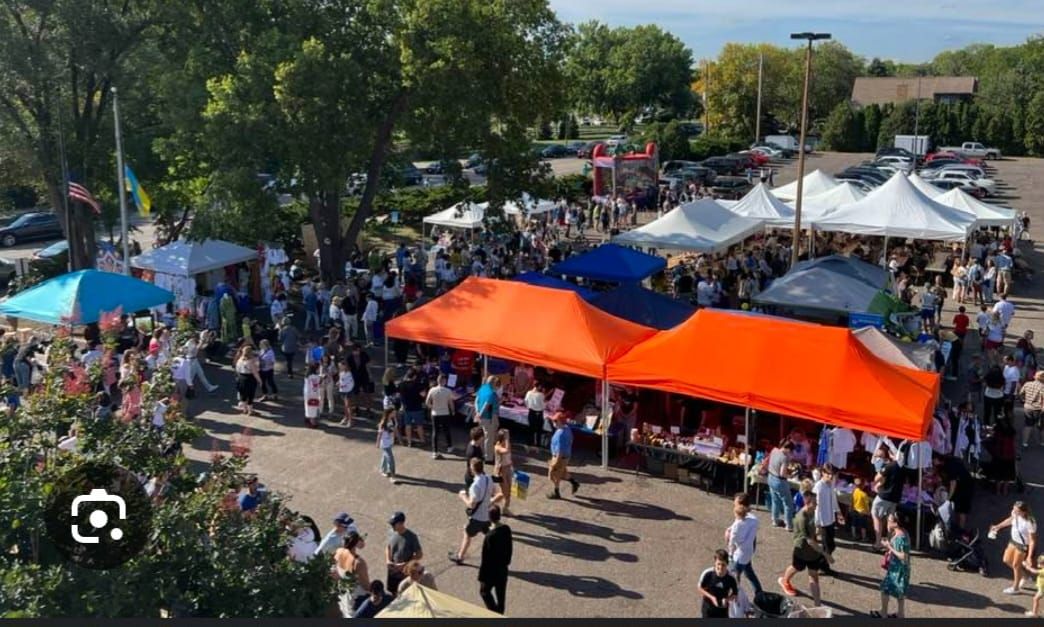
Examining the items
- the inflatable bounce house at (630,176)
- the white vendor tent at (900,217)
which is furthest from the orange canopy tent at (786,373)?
the inflatable bounce house at (630,176)

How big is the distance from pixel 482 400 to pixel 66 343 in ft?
19.6

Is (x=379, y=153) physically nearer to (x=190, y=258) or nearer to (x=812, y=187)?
(x=190, y=258)

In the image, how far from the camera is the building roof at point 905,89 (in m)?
79.9

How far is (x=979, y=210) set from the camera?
25.1m

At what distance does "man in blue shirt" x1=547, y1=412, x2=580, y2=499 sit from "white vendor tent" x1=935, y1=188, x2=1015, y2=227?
54.7 feet

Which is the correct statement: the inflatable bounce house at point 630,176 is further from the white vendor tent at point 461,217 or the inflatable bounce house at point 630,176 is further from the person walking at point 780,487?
the person walking at point 780,487

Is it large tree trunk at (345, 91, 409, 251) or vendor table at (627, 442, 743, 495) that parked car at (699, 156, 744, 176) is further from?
vendor table at (627, 442, 743, 495)

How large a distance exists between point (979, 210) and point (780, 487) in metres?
17.3

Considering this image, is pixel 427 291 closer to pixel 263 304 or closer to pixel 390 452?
pixel 263 304

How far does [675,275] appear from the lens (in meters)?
23.4

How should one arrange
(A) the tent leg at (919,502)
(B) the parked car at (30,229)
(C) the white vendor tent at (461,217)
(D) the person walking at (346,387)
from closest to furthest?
(A) the tent leg at (919,502) → (D) the person walking at (346,387) → (C) the white vendor tent at (461,217) → (B) the parked car at (30,229)

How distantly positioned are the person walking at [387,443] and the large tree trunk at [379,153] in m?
9.72

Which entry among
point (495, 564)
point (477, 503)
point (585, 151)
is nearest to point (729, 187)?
point (585, 151)

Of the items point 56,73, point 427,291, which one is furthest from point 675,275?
point 56,73
